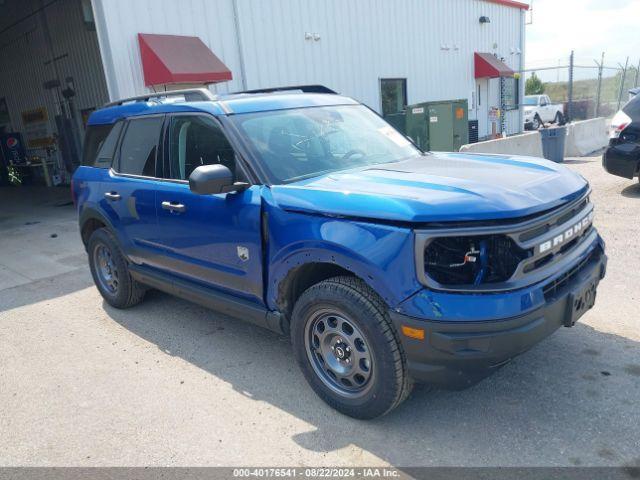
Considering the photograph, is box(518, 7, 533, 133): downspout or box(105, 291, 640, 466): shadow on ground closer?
box(105, 291, 640, 466): shadow on ground

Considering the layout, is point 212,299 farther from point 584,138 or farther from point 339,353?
point 584,138

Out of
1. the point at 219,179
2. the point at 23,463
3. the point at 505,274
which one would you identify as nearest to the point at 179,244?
the point at 219,179

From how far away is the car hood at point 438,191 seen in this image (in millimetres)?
2578

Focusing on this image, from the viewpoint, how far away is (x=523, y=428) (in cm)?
291

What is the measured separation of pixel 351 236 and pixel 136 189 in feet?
Answer: 7.76

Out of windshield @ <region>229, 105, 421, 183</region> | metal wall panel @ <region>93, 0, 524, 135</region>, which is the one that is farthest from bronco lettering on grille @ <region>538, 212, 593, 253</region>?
metal wall panel @ <region>93, 0, 524, 135</region>

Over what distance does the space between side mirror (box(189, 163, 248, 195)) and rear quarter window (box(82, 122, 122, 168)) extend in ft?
6.57

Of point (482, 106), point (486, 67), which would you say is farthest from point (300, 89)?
point (482, 106)

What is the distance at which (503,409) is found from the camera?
3.11 meters

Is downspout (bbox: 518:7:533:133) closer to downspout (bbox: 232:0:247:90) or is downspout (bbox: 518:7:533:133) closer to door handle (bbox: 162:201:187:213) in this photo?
downspout (bbox: 232:0:247:90)

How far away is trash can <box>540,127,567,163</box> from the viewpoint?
12984 millimetres

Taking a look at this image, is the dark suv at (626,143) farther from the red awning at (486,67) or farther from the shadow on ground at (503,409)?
the red awning at (486,67)

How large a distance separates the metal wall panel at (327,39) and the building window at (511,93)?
1.49 meters

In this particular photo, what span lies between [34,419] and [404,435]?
2403 millimetres
